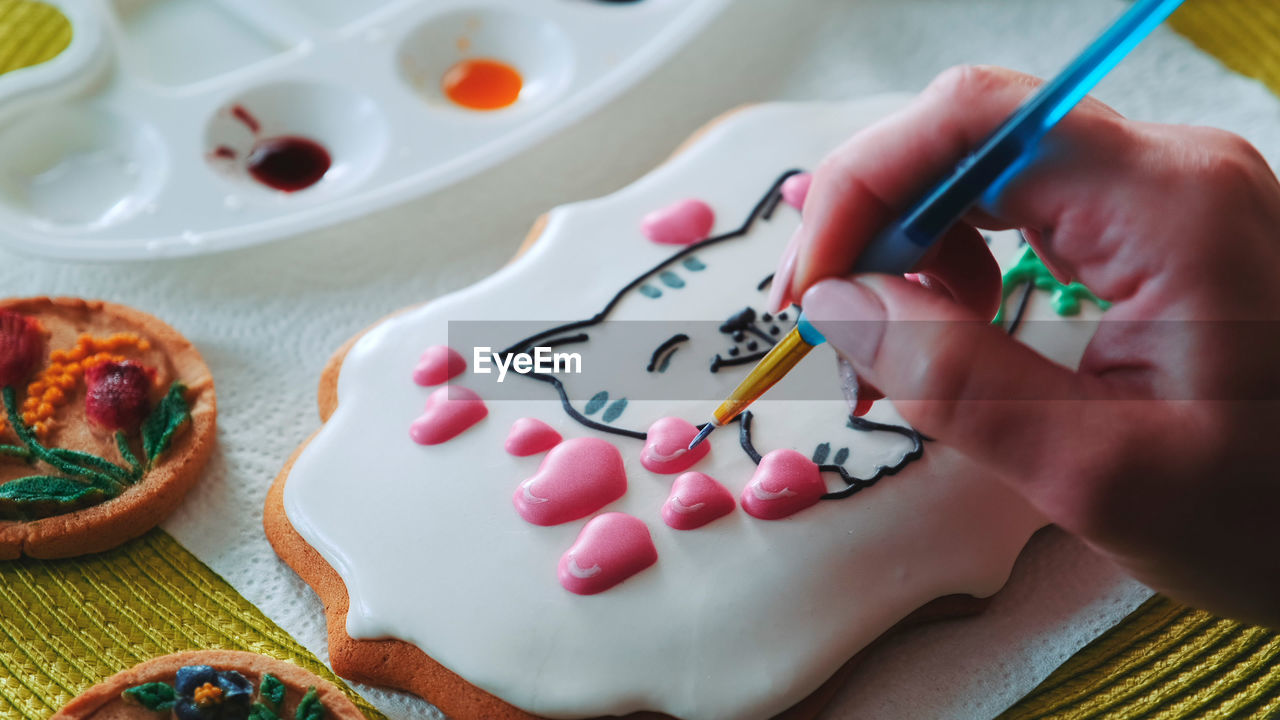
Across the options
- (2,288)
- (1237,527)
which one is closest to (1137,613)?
(1237,527)

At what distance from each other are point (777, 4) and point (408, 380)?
3.58 ft

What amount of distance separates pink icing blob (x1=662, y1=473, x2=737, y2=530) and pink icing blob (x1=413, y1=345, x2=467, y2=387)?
12.7 inches

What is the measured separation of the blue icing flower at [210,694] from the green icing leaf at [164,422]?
1.01ft

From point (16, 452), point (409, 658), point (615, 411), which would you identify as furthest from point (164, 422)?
point (615, 411)

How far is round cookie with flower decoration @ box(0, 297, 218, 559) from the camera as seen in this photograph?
47.1 inches

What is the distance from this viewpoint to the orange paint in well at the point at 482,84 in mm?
1749

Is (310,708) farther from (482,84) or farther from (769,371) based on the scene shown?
(482,84)

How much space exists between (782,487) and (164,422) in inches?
30.4

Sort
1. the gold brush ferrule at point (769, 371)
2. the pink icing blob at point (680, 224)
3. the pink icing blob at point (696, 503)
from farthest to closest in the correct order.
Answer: the pink icing blob at point (680, 224), the pink icing blob at point (696, 503), the gold brush ferrule at point (769, 371)

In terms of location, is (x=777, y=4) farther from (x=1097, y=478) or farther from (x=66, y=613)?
(x=66, y=613)

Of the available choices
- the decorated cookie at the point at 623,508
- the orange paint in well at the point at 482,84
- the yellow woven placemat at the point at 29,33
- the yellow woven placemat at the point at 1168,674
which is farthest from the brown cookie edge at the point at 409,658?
the yellow woven placemat at the point at 29,33

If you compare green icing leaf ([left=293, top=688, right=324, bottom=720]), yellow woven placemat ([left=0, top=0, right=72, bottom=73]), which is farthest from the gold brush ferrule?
yellow woven placemat ([left=0, top=0, right=72, bottom=73])

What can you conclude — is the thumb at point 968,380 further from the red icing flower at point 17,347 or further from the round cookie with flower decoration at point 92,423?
the red icing flower at point 17,347

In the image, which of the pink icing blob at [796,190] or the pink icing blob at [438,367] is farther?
the pink icing blob at [796,190]
